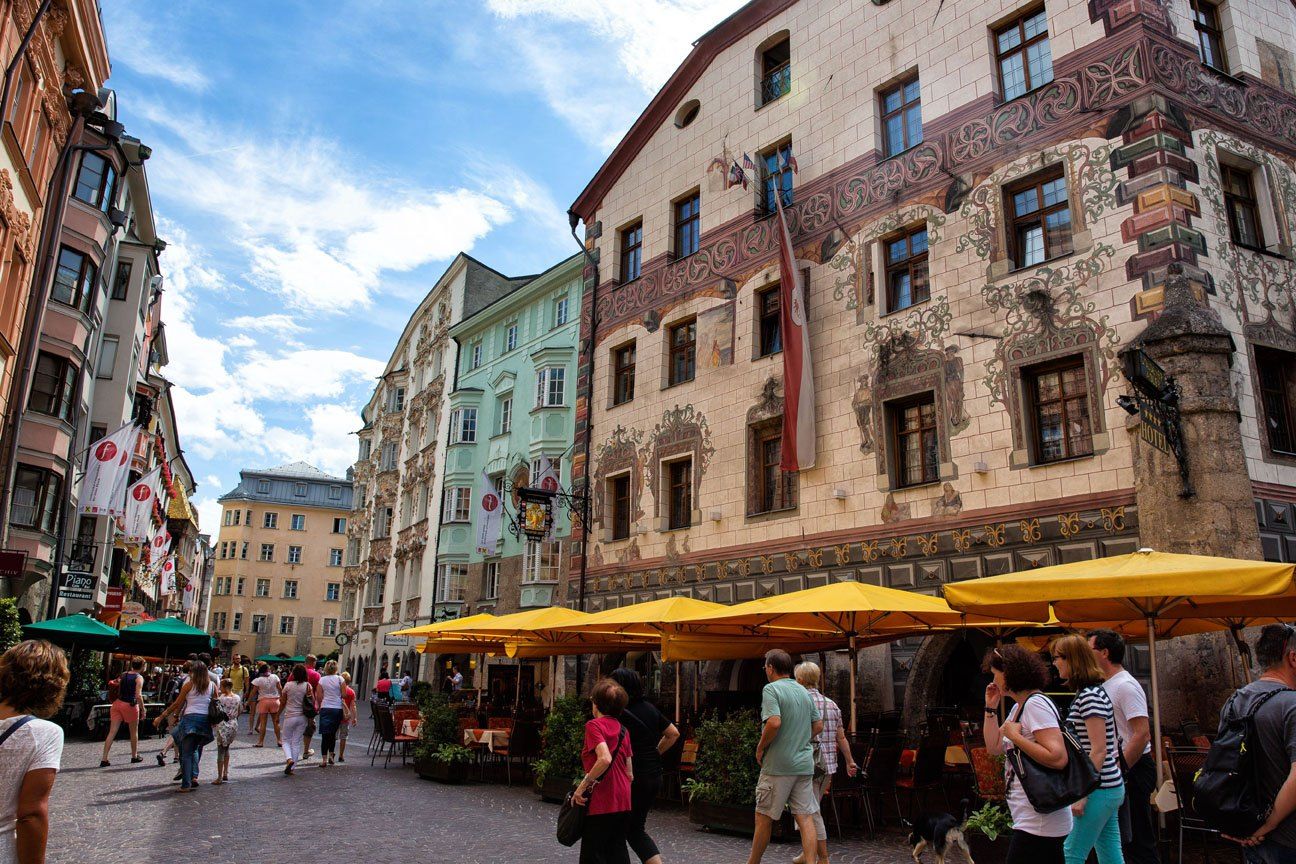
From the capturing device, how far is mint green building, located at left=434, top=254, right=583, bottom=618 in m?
33.2

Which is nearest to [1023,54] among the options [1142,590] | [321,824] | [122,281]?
[1142,590]

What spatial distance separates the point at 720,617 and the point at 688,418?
837cm

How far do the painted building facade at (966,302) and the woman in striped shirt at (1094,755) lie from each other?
7819 mm

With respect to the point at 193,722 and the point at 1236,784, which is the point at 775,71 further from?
the point at 1236,784

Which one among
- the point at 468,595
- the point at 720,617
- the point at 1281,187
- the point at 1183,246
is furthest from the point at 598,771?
the point at 468,595

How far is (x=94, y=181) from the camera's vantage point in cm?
2788

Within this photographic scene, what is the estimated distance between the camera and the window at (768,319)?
20047 millimetres

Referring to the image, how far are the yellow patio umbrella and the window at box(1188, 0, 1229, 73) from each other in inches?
391

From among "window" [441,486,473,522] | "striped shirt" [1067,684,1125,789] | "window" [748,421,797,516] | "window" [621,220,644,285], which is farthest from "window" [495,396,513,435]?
"striped shirt" [1067,684,1125,789]

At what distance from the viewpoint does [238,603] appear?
82.5m

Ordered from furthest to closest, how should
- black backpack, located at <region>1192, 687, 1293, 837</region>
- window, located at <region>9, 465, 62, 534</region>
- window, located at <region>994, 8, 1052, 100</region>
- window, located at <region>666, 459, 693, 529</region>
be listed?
window, located at <region>9, 465, 62, 534</region>
window, located at <region>666, 459, 693, 529</region>
window, located at <region>994, 8, 1052, 100</region>
black backpack, located at <region>1192, 687, 1293, 837</region>

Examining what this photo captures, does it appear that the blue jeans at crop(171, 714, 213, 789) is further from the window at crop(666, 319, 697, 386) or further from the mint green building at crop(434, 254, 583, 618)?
the mint green building at crop(434, 254, 583, 618)

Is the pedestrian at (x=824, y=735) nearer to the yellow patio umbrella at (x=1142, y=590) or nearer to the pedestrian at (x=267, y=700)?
the yellow patio umbrella at (x=1142, y=590)

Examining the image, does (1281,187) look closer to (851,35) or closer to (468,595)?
(851,35)
